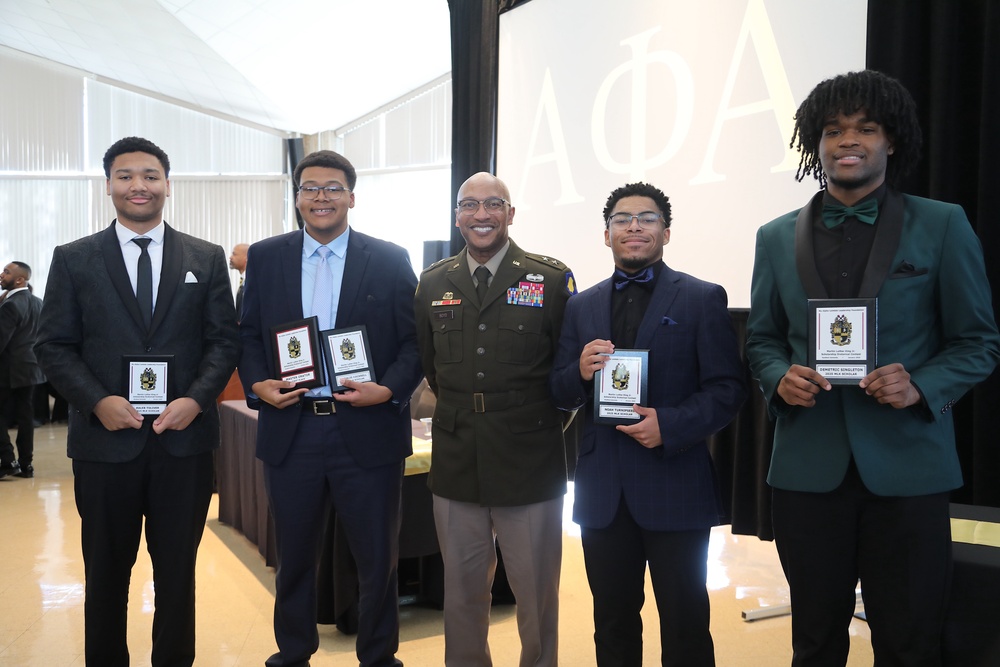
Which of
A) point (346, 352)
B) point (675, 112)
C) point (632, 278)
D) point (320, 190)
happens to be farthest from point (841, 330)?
point (675, 112)

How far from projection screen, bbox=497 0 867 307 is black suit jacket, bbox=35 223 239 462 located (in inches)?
107

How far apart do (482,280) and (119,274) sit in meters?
Answer: 1.17

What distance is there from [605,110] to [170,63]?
7.60m

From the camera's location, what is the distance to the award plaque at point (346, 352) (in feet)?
8.44

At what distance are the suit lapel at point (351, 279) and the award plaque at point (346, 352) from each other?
132mm

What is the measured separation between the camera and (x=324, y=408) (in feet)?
8.67

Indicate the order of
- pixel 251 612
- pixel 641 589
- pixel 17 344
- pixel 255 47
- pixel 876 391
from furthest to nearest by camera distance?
pixel 255 47 → pixel 17 344 → pixel 251 612 → pixel 641 589 → pixel 876 391

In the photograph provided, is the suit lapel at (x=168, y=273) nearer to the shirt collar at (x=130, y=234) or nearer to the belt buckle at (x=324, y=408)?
the shirt collar at (x=130, y=234)

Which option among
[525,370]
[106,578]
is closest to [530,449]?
[525,370]

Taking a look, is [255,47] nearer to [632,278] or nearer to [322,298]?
[322,298]

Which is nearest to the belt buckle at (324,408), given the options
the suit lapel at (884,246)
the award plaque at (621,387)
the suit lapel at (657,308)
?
the award plaque at (621,387)

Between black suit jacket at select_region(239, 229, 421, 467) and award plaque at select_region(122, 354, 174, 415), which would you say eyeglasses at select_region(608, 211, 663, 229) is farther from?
award plaque at select_region(122, 354, 174, 415)

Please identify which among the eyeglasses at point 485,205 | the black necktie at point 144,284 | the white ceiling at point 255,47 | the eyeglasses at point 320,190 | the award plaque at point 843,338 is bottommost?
the award plaque at point 843,338

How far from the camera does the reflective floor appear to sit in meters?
3.31
